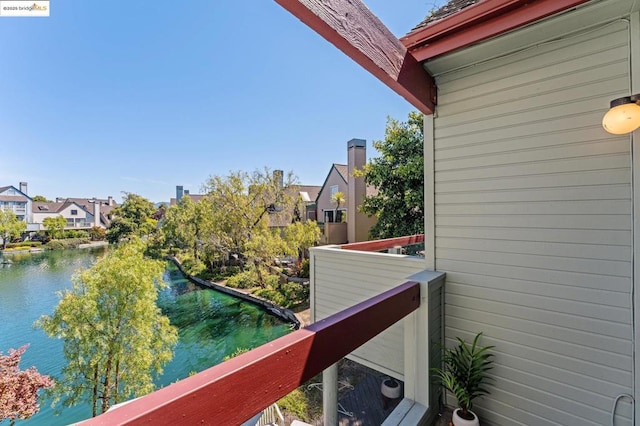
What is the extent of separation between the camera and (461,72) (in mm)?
2020

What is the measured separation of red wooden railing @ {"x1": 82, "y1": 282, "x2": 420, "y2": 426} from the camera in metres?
0.59

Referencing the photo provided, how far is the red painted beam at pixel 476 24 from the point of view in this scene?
4.70ft

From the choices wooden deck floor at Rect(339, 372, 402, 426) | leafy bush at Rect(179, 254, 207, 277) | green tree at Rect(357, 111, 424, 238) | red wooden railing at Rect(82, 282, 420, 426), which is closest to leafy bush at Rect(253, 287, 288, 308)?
green tree at Rect(357, 111, 424, 238)

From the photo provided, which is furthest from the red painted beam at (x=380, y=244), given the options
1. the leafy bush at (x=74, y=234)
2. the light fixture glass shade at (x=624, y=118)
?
the leafy bush at (x=74, y=234)

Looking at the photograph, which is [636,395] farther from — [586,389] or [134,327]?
[134,327]

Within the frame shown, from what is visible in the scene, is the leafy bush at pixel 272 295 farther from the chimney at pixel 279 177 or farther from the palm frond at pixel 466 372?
the palm frond at pixel 466 372

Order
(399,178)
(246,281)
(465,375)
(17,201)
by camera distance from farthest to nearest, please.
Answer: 1. (17,201)
2. (246,281)
3. (399,178)
4. (465,375)

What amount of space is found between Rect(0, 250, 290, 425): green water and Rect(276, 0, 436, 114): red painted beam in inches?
345

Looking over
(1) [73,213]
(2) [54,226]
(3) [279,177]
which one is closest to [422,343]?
(3) [279,177]

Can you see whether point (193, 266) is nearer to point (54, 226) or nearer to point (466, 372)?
point (466, 372)

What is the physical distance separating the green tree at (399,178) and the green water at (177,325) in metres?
5.30

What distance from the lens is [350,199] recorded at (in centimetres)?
1373

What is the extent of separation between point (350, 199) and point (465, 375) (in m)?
12.0

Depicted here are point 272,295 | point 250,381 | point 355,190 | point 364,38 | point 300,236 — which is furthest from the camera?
point 355,190
